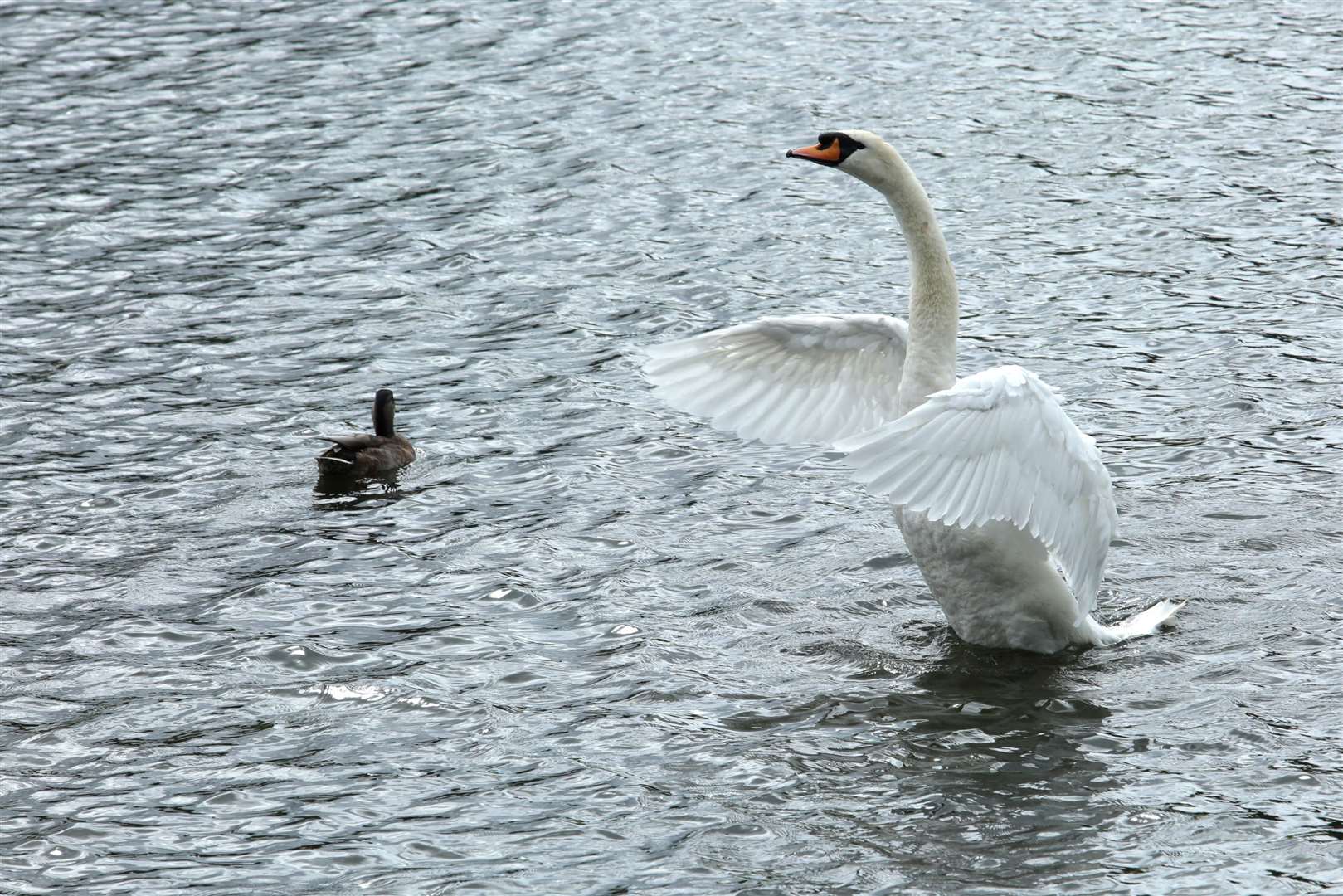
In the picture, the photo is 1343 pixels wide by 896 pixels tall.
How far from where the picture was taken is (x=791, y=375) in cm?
1128

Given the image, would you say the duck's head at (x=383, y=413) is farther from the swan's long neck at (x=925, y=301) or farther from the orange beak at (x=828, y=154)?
the swan's long neck at (x=925, y=301)

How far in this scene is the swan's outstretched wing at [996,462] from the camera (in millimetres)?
8570

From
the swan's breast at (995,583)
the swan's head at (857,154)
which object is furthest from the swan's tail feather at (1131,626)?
the swan's head at (857,154)

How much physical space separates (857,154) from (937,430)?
2149 mm

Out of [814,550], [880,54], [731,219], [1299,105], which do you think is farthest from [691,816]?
[880,54]

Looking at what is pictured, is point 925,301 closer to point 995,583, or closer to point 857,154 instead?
point 857,154

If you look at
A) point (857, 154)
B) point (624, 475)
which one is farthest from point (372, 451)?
point (857, 154)

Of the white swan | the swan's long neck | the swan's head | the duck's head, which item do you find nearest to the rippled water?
the duck's head

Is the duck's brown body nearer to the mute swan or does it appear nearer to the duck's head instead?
the mute swan

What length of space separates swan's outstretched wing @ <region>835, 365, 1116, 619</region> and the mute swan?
5114 millimetres

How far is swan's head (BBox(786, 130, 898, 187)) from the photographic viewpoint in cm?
1009

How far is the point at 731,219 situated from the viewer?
18359mm

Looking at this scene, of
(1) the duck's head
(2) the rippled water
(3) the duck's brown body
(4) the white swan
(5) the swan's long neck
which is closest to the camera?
(2) the rippled water

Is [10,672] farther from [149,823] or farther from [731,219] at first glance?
[731,219]
